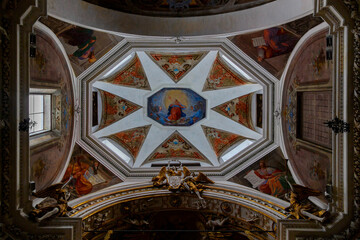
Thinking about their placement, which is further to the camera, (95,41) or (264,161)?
(264,161)

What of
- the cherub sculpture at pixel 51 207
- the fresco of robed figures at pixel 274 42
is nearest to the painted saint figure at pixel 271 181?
the fresco of robed figures at pixel 274 42

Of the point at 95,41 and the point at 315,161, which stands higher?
the point at 95,41

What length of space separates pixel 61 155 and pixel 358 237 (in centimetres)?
833

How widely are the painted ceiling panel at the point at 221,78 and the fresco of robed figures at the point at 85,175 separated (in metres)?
6.16

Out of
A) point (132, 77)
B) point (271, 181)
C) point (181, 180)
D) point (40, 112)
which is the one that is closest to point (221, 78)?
point (132, 77)

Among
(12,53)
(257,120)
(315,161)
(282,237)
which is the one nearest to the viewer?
(12,53)

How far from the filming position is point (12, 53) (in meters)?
5.75

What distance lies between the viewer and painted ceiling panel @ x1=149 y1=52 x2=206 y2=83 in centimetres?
1174

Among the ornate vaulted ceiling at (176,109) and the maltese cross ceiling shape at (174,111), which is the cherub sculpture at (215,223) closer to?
the ornate vaulted ceiling at (176,109)

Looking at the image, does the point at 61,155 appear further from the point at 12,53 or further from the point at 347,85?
the point at 347,85

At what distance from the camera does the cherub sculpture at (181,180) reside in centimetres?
873

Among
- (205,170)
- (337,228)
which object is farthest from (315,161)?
(205,170)

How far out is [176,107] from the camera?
13.9 meters

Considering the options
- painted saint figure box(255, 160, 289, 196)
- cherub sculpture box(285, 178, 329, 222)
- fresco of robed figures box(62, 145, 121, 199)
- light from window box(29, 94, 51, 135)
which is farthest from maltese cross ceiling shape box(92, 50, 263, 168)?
cherub sculpture box(285, 178, 329, 222)
